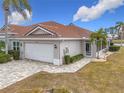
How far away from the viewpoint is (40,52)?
2509cm

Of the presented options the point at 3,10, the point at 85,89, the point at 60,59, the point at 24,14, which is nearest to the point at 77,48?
the point at 60,59

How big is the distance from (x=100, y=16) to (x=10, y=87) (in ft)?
124

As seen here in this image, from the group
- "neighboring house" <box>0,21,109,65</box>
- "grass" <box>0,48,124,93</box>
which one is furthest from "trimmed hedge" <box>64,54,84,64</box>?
"grass" <box>0,48,124,93</box>

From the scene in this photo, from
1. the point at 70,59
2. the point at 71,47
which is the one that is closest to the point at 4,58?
the point at 70,59

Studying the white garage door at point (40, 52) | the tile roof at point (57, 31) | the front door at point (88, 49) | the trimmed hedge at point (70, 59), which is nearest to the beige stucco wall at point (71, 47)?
the trimmed hedge at point (70, 59)

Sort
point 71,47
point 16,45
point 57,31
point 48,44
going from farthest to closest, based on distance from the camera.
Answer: point 16,45 < point 71,47 < point 57,31 < point 48,44

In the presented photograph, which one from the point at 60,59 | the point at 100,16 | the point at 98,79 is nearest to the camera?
the point at 98,79

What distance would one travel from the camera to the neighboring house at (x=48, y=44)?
23297 mm

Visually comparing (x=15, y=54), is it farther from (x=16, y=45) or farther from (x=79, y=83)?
(x=79, y=83)

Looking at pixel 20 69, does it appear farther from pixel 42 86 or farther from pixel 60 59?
pixel 42 86

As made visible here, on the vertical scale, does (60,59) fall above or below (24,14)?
below

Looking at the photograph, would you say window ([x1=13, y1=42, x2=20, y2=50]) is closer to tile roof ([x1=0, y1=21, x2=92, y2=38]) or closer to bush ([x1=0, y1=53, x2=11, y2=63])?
tile roof ([x1=0, y1=21, x2=92, y2=38])

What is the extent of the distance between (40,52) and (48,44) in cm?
191

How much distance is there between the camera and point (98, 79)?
16.2 m
